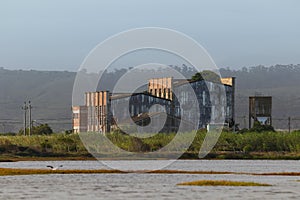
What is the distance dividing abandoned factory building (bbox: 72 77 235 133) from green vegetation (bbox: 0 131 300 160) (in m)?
7.04

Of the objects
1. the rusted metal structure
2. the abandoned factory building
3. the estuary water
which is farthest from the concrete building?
the estuary water

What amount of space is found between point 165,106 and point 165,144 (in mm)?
20352

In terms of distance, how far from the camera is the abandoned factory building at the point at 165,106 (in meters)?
114

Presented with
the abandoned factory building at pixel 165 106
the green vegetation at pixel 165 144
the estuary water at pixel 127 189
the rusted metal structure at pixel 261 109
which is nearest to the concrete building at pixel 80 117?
the abandoned factory building at pixel 165 106

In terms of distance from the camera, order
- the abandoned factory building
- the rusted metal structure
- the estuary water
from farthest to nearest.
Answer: the rusted metal structure → the abandoned factory building → the estuary water

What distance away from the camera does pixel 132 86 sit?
70.0 metres

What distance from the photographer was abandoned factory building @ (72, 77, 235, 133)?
114 m

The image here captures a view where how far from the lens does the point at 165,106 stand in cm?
11819

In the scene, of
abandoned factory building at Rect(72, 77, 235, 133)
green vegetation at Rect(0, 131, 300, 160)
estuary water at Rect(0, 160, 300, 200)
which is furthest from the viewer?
abandoned factory building at Rect(72, 77, 235, 133)

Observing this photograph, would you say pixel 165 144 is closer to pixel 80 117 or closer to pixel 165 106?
pixel 165 106

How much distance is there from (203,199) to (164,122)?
7448cm

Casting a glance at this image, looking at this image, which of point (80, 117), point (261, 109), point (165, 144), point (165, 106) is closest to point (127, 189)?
point (165, 144)

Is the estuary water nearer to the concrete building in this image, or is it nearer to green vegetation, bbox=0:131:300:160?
A: green vegetation, bbox=0:131:300:160

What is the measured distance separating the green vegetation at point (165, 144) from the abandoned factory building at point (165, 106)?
704 cm
